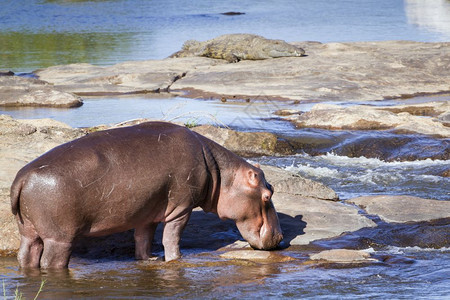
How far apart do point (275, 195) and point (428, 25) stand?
30.7m

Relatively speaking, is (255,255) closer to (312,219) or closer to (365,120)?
(312,219)

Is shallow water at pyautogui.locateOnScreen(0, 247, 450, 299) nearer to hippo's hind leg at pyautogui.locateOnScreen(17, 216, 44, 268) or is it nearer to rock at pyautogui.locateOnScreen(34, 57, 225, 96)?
hippo's hind leg at pyautogui.locateOnScreen(17, 216, 44, 268)

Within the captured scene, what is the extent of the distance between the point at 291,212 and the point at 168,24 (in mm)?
36743

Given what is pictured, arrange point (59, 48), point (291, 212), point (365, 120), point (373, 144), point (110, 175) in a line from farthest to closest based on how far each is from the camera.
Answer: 1. point (59, 48)
2. point (365, 120)
3. point (373, 144)
4. point (291, 212)
5. point (110, 175)

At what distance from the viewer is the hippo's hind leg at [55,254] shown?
6.00 meters

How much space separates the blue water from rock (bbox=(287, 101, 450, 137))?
11.8 meters

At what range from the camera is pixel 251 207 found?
6.84 metres

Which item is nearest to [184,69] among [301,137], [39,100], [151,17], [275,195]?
[39,100]

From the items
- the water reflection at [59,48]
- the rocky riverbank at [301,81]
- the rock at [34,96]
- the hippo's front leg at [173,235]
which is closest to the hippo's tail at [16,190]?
the hippo's front leg at [173,235]

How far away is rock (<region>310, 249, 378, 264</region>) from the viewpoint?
6496 millimetres

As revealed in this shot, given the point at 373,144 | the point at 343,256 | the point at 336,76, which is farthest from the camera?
the point at 336,76

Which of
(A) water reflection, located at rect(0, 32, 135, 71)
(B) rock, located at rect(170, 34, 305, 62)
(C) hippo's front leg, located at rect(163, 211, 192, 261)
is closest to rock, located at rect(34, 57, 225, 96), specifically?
(B) rock, located at rect(170, 34, 305, 62)

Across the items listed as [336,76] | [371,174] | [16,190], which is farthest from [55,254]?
[336,76]

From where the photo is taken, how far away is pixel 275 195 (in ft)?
27.1
